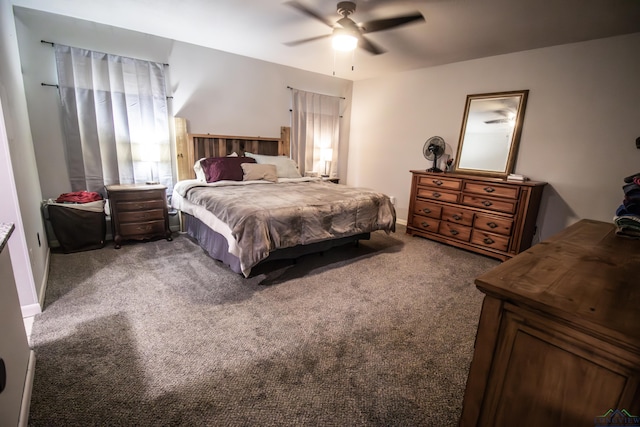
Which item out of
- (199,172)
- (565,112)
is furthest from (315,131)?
(565,112)

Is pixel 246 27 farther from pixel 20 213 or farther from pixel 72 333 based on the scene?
pixel 72 333

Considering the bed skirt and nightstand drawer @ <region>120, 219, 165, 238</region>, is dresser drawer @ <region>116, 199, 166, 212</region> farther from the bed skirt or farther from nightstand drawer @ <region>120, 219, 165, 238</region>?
the bed skirt

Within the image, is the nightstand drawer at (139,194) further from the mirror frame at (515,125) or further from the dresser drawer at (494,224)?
the mirror frame at (515,125)

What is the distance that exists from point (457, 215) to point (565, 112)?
1.60 meters

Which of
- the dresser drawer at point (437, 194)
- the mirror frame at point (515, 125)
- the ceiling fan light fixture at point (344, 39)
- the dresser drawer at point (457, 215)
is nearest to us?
the ceiling fan light fixture at point (344, 39)

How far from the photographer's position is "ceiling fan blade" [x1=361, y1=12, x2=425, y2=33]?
2.61m

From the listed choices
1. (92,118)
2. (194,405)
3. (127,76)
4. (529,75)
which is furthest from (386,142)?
(194,405)

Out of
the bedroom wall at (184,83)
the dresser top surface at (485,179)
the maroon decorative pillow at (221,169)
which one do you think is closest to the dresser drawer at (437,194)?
the dresser top surface at (485,179)

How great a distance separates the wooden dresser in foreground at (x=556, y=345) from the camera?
627 mm

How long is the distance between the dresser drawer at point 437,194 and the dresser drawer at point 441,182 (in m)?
0.07

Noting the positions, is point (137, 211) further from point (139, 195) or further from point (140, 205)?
point (139, 195)

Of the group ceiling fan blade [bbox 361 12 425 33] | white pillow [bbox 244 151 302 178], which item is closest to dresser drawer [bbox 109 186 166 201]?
white pillow [bbox 244 151 302 178]

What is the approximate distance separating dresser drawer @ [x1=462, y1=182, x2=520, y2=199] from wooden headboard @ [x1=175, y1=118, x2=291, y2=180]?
289cm

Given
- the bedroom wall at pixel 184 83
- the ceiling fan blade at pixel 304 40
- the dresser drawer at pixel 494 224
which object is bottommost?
the dresser drawer at pixel 494 224
